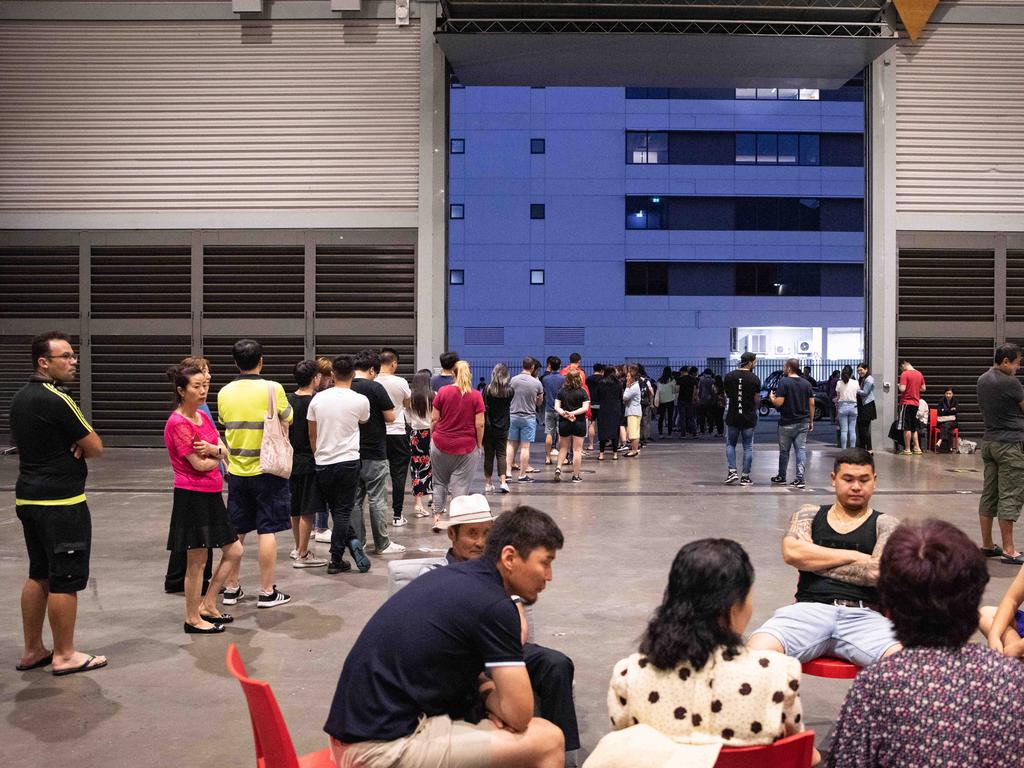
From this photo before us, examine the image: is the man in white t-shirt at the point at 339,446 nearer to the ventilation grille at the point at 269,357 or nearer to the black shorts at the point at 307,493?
the black shorts at the point at 307,493

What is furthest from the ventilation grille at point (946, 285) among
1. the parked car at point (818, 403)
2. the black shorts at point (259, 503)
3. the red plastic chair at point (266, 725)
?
the red plastic chair at point (266, 725)

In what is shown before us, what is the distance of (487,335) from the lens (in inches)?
1513

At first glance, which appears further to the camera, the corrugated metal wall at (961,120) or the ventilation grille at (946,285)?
the ventilation grille at (946,285)

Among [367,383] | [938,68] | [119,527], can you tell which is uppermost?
[938,68]

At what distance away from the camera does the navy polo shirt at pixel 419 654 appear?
2943 millimetres

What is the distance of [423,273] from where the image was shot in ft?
56.3

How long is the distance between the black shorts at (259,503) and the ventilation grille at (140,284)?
37.9 feet

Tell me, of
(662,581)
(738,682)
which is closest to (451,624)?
(738,682)

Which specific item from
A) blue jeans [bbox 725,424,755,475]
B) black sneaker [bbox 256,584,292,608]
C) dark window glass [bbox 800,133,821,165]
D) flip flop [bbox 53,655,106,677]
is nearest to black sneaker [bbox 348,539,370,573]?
black sneaker [bbox 256,584,292,608]

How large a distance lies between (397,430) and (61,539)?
4912mm

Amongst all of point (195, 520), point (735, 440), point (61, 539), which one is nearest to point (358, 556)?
point (195, 520)

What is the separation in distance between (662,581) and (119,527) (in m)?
5.51

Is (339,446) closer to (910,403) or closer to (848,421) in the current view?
(848,421)

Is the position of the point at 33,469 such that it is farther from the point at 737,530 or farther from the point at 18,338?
the point at 18,338
